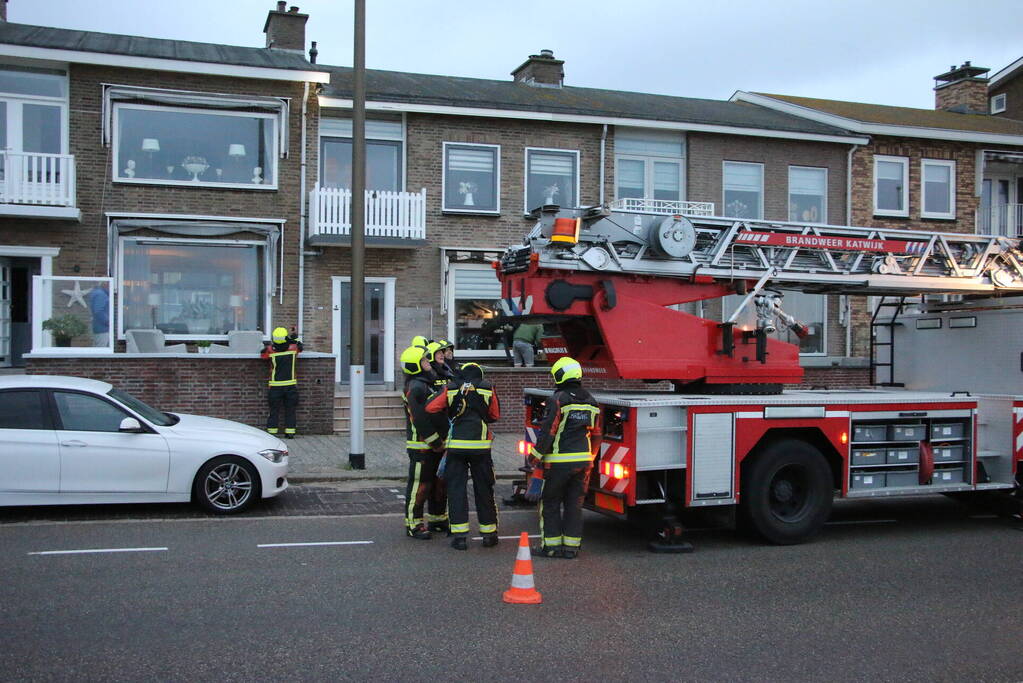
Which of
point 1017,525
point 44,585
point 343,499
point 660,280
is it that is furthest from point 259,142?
point 1017,525

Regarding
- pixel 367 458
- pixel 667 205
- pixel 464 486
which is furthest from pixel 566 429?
pixel 667 205

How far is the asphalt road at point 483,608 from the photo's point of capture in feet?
18.1

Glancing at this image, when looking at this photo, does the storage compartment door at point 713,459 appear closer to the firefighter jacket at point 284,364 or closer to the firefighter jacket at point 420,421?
the firefighter jacket at point 420,421

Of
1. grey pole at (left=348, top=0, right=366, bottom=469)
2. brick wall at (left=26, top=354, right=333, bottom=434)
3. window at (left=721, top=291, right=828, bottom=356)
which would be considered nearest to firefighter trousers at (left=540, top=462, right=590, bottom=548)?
grey pole at (left=348, top=0, right=366, bottom=469)

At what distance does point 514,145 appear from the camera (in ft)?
64.8

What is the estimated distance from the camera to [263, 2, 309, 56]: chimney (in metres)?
20.4

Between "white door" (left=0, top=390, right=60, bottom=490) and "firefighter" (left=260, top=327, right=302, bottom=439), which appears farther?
"firefighter" (left=260, top=327, right=302, bottom=439)

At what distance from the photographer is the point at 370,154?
19156 mm

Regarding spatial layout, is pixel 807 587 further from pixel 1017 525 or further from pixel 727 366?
pixel 1017 525

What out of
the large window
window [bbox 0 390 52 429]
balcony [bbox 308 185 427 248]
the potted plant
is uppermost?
balcony [bbox 308 185 427 248]

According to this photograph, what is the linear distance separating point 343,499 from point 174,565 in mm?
3635

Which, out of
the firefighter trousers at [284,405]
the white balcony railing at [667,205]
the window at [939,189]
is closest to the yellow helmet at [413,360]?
the firefighter trousers at [284,405]

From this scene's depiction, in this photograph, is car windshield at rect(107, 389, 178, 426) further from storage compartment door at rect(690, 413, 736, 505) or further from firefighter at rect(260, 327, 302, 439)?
storage compartment door at rect(690, 413, 736, 505)

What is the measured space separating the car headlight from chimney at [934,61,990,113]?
25141 mm
